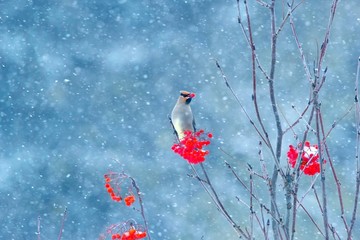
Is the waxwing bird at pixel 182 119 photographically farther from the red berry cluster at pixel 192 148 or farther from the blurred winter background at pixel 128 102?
the blurred winter background at pixel 128 102

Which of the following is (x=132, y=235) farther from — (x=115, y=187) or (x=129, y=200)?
(x=115, y=187)

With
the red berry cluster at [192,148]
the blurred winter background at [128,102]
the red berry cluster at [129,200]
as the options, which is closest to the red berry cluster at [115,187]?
the red berry cluster at [129,200]

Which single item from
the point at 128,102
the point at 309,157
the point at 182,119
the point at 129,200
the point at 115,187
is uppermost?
the point at 128,102

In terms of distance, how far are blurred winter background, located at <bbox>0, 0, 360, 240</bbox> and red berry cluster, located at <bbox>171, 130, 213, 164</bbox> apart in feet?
48.4

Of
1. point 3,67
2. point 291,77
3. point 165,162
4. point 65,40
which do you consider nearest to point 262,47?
point 291,77

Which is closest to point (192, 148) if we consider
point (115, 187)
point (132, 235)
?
point (132, 235)

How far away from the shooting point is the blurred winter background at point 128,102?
A: 60.7 ft

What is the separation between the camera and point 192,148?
293 cm

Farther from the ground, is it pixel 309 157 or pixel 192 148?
pixel 192 148

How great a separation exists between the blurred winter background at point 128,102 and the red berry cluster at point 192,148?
48.4 feet

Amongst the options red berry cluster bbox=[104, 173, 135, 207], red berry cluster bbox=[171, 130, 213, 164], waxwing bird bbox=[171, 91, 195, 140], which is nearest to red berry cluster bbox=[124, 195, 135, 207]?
red berry cluster bbox=[104, 173, 135, 207]

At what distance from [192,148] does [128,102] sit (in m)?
17.9

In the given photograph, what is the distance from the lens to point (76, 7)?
21.0 metres

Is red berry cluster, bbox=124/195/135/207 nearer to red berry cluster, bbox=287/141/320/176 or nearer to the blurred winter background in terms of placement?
red berry cluster, bbox=287/141/320/176
